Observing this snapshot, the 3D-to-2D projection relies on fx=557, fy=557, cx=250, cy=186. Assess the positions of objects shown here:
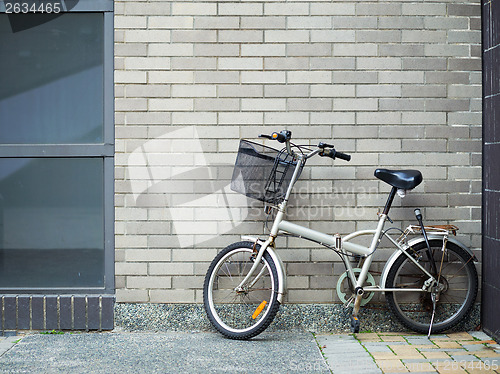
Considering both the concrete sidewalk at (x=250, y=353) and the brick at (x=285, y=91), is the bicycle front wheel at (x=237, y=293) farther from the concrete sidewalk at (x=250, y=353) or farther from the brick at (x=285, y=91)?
the brick at (x=285, y=91)

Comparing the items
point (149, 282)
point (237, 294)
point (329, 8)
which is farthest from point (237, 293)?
point (329, 8)

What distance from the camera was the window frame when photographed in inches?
180

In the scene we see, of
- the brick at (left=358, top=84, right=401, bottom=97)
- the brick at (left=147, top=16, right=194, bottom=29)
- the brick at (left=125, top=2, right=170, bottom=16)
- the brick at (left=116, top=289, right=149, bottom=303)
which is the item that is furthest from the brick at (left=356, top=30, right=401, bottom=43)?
the brick at (left=116, top=289, right=149, bottom=303)

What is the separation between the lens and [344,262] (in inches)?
172

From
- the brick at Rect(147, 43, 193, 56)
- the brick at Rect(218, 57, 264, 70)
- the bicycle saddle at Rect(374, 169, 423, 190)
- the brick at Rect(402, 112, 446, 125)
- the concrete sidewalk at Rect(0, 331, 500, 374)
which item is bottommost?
the concrete sidewalk at Rect(0, 331, 500, 374)

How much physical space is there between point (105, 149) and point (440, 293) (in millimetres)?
2969

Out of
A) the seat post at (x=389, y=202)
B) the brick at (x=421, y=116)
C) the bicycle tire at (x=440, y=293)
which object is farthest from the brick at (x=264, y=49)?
the bicycle tire at (x=440, y=293)

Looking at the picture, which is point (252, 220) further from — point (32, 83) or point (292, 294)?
point (32, 83)

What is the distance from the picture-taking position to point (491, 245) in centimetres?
→ 446

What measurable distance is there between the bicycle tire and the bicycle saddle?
52cm

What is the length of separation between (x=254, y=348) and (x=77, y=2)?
3.10m

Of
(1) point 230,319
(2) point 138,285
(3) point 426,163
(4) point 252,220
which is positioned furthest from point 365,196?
(2) point 138,285

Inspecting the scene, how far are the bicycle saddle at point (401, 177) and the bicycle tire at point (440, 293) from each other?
20.3 inches

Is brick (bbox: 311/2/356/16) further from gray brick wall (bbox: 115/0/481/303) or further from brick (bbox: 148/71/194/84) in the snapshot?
brick (bbox: 148/71/194/84)
